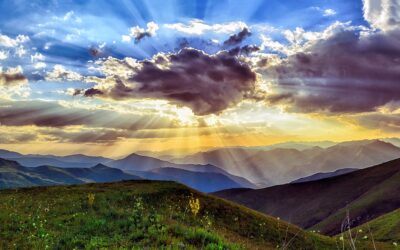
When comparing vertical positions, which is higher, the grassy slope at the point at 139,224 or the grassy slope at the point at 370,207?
the grassy slope at the point at 139,224

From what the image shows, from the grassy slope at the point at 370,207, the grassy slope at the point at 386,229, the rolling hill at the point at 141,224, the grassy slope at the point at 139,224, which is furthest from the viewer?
the grassy slope at the point at 370,207

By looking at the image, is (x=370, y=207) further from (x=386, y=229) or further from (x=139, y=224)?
(x=139, y=224)

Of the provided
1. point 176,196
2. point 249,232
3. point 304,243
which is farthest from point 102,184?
point 304,243

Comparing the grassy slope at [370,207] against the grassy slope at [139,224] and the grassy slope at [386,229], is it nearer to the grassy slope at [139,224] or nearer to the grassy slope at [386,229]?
the grassy slope at [386,229]

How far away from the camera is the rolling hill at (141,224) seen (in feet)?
46.3

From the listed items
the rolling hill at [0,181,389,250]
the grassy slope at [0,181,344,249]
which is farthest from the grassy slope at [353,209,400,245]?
the rolling hill at [0,181,389,250]

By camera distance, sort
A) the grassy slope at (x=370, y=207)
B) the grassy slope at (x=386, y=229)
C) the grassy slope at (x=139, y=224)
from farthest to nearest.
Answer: the grassy slope at (x=370, y=207), the grassy slope at (x=386, y=229), the grassy slope at (x=139, y=224)

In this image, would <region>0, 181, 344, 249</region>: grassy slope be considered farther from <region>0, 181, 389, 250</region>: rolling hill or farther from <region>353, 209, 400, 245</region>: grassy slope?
<region>353, 209, 400, 245</region>: grassy slope

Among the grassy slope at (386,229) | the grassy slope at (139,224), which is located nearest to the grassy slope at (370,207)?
the grassy slope at (386,229)

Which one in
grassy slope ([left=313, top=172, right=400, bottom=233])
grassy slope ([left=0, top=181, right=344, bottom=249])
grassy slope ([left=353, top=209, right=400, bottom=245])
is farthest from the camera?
grassy slope ([left=313, top=172, right=400, bottom=233])

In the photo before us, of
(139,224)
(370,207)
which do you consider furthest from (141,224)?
(370,207)

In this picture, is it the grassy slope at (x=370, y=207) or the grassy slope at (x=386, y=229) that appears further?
the grassy slope at (x=370, y=207)

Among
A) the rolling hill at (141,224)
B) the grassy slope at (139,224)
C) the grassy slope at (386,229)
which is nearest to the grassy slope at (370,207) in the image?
the grassy slope at (386,229)

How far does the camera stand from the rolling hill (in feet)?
46.3
